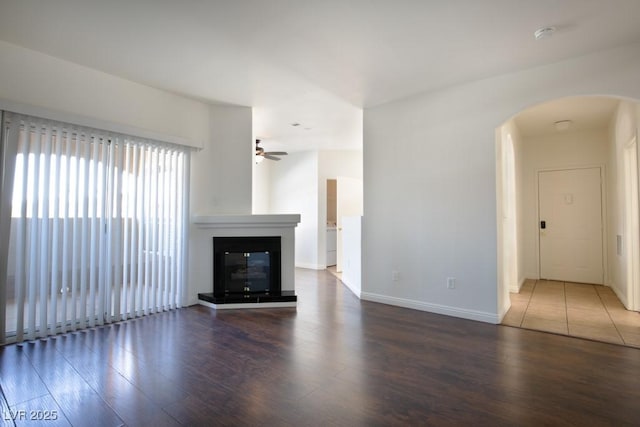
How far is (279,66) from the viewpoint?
10.4 ft

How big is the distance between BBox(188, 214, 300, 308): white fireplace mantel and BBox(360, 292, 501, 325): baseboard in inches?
46.0

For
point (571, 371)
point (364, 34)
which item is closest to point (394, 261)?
point (571, 371)

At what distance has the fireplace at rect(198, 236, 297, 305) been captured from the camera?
4.16 m

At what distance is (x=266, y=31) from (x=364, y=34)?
81cm

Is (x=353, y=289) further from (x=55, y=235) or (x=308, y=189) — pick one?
(x=55, y=235)

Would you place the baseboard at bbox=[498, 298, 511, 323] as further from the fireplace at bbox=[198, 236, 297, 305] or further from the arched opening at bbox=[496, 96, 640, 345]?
the fireplace at bbox=[198, 236, 297, 305]

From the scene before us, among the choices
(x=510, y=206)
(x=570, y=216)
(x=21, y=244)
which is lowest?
(x=21, y=244)

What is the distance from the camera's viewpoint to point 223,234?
420cm

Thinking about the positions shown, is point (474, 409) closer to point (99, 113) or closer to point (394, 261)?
point (394, 261)

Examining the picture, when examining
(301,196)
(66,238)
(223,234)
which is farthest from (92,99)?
(301,196)

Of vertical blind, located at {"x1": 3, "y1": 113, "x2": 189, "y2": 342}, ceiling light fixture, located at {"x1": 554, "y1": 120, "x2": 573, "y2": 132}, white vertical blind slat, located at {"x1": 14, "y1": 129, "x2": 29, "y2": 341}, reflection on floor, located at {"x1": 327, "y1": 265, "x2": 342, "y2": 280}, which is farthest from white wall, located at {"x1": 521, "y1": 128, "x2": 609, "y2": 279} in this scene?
white vertical blind slat, located at {"x1": 14, "y1": 129, "x2": 29, "y2": 341}

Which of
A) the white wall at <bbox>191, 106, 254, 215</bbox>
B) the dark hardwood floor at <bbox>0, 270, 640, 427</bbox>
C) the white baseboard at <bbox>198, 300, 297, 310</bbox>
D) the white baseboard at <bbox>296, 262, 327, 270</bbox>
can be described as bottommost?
the dark hardwood floor at <bbox>0, 270, 640, 427</bbox>

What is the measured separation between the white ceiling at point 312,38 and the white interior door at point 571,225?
3593 mm

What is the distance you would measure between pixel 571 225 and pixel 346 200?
4200mm
